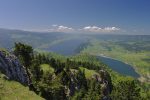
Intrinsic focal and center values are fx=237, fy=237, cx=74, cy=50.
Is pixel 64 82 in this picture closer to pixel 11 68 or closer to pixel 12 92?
pixel 11 68

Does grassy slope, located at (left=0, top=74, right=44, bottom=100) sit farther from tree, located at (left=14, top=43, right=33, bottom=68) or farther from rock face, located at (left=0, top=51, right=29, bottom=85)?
tree, located at (left=14, top=43, right=33, bottom=68)

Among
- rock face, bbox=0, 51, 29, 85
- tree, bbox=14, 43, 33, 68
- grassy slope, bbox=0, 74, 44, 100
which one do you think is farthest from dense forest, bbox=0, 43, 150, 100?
rock face, bbox=0, 51, 29, 85

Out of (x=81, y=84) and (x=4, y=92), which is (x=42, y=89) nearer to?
(x=4, y=92)

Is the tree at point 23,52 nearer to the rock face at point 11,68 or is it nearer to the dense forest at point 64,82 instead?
the dense forest at point 64,82

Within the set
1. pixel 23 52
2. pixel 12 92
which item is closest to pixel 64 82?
pixel 23 52

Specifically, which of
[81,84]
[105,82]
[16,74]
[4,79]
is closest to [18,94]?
[4,79]
